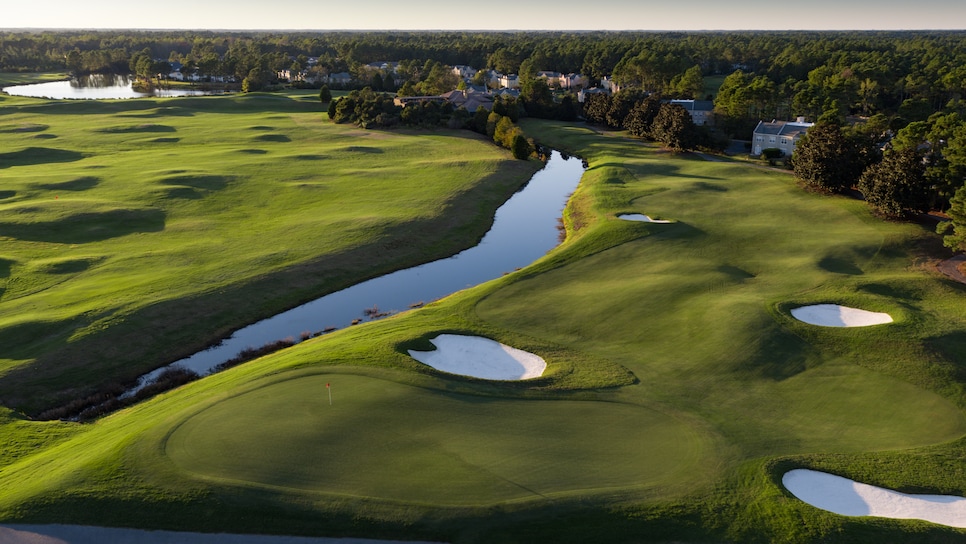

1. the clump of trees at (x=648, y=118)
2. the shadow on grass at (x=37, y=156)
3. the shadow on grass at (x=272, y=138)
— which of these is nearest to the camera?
the shadow on grass at (x=37, y=156)

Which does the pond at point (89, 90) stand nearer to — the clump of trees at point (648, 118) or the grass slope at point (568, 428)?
the clump of trees at point (648, 118)

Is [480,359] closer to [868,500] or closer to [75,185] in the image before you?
[868,500]

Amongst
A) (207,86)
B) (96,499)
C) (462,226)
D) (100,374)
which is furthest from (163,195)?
(207,86)

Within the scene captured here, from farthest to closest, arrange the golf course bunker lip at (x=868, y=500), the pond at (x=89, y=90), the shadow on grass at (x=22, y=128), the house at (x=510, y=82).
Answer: the house at (x=510, y=82) < the pond at (x=89, y=90) < the shadow on grass at (x=22, y=128) < the golf course bunker lip at (x=868, y=500)

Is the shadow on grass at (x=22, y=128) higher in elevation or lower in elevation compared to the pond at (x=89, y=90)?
lower

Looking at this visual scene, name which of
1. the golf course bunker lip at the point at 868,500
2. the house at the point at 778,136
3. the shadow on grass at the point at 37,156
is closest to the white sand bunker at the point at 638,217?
the golf course bunker lip at the point at 868,500

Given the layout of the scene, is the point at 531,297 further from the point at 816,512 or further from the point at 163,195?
the point at 163,195
